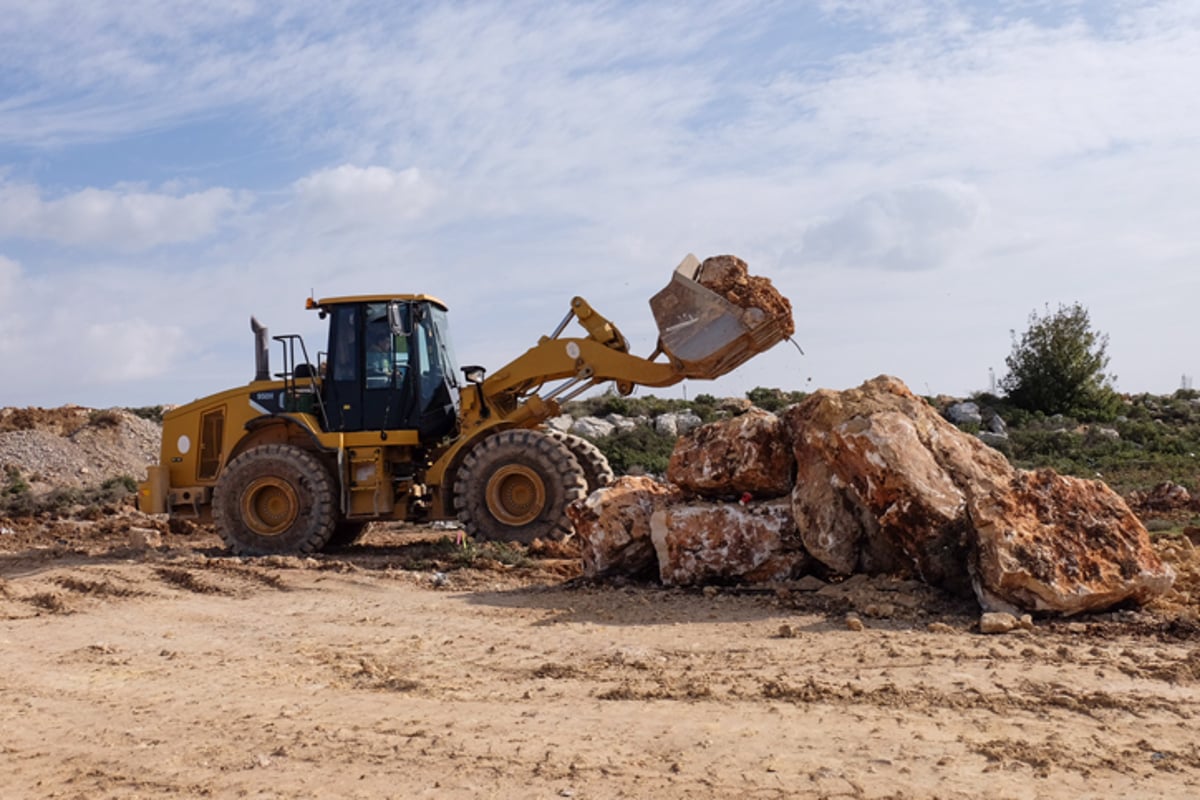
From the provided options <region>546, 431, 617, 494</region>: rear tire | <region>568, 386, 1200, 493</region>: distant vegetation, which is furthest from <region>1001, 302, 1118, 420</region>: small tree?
<region>546, 431, 617, 494</region>: rear tire

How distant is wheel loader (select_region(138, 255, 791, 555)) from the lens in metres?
13.0

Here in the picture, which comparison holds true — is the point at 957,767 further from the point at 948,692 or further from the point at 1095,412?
the point at 1095,412

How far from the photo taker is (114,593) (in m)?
10.5

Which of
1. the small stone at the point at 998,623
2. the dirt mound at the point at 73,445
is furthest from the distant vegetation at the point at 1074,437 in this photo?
the dirt mound at the point at 73,445

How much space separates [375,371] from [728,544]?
5922mm

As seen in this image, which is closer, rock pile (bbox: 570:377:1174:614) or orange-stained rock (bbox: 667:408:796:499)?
rock pile (bbox: 570:377:1174:614)

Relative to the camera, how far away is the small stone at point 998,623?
7.39m

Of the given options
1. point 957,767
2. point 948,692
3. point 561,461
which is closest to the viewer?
point 957,767

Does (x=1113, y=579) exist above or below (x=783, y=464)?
below

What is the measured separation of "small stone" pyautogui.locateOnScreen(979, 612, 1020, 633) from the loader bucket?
4.78 meters

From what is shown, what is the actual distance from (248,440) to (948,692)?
34.8ft

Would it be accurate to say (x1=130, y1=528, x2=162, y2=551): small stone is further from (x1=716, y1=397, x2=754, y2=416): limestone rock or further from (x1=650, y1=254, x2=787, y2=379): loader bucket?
(x1=716, y1=397, x2=754, y2=416): limestone rock

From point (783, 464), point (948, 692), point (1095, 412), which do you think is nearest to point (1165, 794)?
point (948, 692)

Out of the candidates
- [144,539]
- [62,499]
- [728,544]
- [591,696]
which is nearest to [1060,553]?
[728,544]
